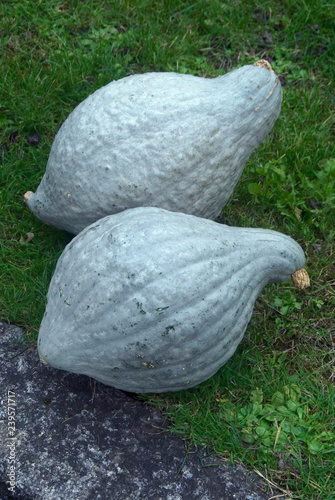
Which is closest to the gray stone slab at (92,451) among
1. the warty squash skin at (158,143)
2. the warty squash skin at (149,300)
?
the warty squash skin at (149,300)

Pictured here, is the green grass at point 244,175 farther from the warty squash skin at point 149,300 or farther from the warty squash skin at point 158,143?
the warty squash skin at point 158,143

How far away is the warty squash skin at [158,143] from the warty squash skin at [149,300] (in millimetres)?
129

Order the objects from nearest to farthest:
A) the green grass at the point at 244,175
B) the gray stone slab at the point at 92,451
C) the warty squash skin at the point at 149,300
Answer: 1. the warty squash skin at the point at 149,300
2. the gray stone slab at the point at 92,451
3. the green grass at the point at 244,175

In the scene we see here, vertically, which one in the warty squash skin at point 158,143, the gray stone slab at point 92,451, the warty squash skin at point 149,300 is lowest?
the gray stone slab at point 92,451

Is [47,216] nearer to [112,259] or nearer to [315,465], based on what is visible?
[112,259]

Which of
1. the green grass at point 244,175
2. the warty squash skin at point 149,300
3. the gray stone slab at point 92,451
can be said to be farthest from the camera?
the green grass at point 244,175

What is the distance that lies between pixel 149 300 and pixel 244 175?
1.19m

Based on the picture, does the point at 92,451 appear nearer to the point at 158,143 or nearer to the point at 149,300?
the point at 149,300

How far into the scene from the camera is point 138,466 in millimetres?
1979

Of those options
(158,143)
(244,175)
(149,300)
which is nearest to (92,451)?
(149,300)

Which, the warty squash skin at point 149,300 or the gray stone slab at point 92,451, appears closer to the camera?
the warty squash skin at point 149,300

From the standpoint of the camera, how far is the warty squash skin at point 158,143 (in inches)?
77.9

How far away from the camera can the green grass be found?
212 centimetres

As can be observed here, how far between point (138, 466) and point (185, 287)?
680 millimetres
